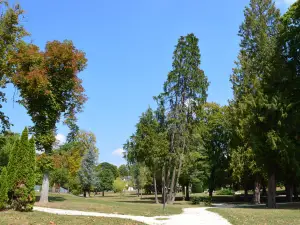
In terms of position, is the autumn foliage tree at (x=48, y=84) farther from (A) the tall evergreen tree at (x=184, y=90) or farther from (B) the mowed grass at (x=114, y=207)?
(A) the tall evergreen tree at (x=184, y=90)

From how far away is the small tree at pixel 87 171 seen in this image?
53562mm

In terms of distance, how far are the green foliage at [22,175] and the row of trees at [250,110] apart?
1389 centimetres

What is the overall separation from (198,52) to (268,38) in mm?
6665

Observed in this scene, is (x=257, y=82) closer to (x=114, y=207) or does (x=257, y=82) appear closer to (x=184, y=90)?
(x=184, y=90)

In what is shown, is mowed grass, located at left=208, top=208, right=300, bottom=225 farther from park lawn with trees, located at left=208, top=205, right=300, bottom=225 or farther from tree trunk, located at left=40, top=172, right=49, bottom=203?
tree trunk, located at left=40, top=172, right=49, bottom=203

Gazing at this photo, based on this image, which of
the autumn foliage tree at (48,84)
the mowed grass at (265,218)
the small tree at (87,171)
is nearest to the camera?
the mowed grass at (265,218)

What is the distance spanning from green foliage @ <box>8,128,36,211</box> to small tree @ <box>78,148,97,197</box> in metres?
40.3

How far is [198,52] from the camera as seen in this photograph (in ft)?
97.9

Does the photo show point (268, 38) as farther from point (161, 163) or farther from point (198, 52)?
point (161, 163)

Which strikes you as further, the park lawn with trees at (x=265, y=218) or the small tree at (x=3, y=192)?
the small tree at (x=3, y=192)

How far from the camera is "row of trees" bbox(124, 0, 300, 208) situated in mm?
22062

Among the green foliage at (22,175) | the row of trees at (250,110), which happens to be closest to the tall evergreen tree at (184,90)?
the row of trees at (250,110)

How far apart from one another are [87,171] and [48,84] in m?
34.5

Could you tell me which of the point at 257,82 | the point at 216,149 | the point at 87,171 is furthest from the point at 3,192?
the point at 87,171
